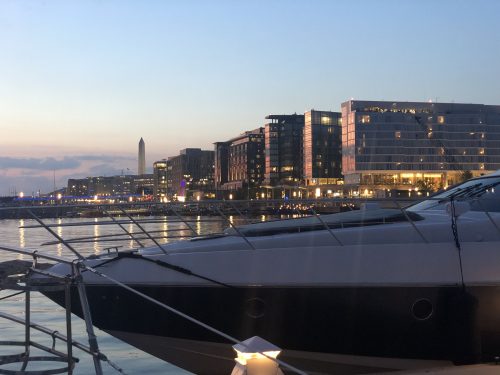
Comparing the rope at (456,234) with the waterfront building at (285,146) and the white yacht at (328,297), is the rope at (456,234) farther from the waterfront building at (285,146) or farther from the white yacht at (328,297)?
the waterfront building at (285,146)

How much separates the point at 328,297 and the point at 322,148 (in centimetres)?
14885

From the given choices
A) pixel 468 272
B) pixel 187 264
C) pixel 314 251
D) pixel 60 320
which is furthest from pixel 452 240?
pixel 60 320

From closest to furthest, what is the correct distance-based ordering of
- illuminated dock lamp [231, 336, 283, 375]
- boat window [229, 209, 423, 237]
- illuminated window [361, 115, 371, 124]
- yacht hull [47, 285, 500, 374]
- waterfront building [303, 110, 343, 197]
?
illuminated dock lamp [231, 336, 283, 375]
yacht hull [47, 285, 500, 374]
boat window [229, 209, 423, 237]
illuminated window [361, 115, 371, 124]
waterfront building [303, 110, 343, 197]

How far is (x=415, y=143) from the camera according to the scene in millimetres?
132250

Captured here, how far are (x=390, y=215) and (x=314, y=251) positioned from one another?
3.92ft

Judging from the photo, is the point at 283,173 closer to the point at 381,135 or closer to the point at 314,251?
the point at 381,135

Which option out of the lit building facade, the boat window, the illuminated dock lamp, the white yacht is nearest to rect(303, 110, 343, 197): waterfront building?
the lit building facade

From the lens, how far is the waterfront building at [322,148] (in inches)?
6058

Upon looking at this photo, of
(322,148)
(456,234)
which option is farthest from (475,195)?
(322,148)

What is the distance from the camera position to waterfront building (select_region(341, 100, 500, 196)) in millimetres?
128625

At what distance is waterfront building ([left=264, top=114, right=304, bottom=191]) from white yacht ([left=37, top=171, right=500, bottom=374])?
519ft

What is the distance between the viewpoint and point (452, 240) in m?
6.46

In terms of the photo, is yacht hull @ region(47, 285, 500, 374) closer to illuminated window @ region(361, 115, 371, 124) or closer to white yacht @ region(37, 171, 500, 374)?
white yacht @ region(37, 171, 500, 374)

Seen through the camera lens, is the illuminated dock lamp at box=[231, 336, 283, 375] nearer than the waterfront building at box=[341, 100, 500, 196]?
Yes
